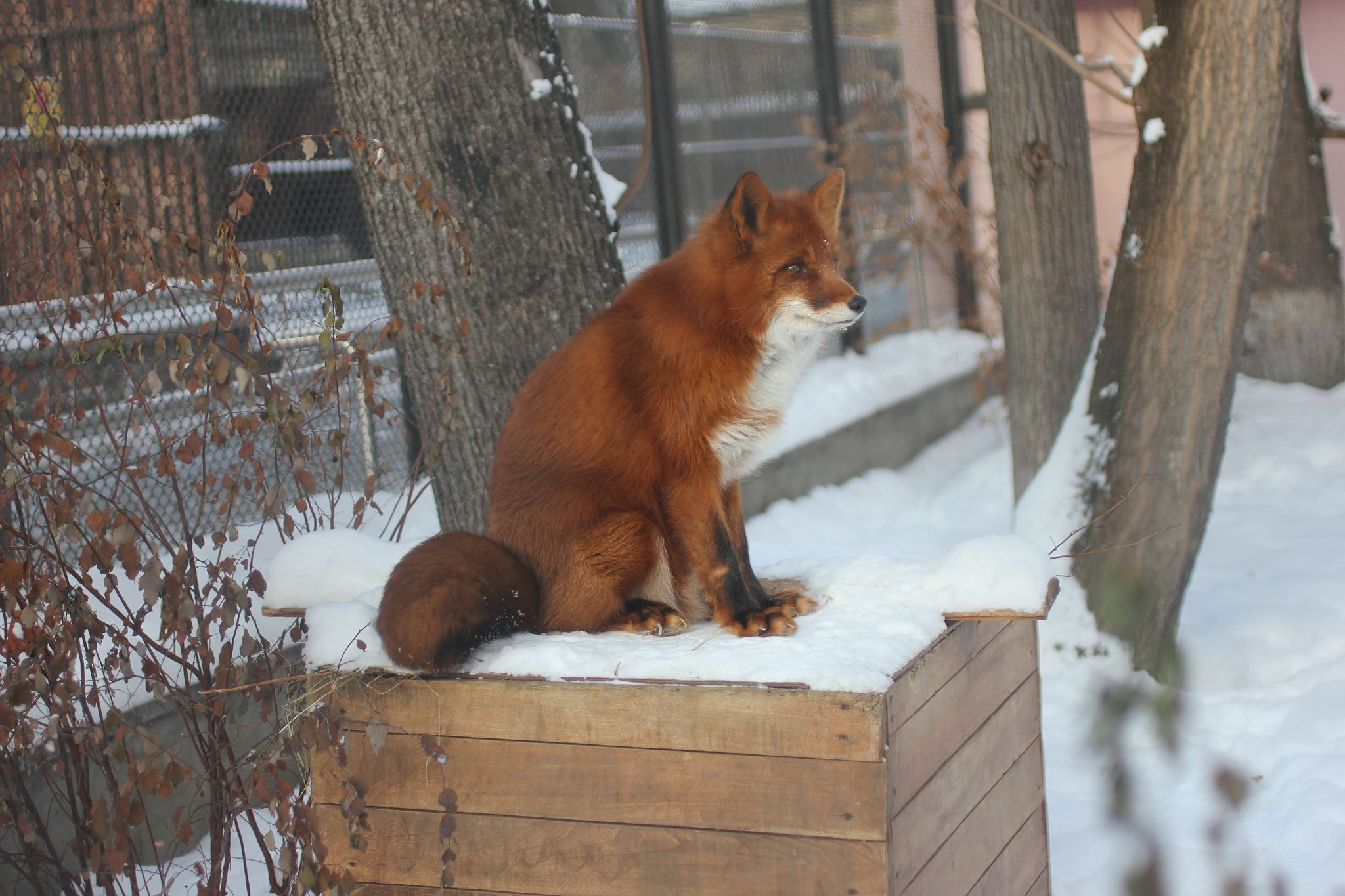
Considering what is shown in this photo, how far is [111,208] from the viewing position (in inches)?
97.2

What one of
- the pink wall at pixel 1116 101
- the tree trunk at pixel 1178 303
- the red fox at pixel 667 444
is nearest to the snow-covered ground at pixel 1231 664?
the tree trunk at pixel 1178 303

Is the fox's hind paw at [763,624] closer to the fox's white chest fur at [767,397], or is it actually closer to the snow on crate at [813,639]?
the snow on crate at [813,639]

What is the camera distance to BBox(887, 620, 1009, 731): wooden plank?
187 cm

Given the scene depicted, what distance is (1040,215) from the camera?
486cm

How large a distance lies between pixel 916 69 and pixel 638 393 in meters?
7.64

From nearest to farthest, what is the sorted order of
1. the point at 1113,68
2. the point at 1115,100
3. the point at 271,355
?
1. the point at 1113,68
2. the point at 271,355
3. the point at 1115,100

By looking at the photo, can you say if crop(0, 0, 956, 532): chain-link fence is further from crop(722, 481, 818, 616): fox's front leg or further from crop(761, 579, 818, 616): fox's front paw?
crop(761, 579, 818, 616): fox's front paw

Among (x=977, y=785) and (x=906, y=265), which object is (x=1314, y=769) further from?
(x=906, y=265)

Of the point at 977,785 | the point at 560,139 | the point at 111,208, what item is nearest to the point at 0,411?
the point at 111,208

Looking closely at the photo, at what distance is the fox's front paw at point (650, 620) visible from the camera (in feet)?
7.23

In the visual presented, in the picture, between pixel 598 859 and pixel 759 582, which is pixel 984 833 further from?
pixel 598 859

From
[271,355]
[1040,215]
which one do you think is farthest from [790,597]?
[1040,215]

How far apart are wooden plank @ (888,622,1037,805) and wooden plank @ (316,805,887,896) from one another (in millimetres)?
154

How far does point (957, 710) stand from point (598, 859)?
2.50ft
